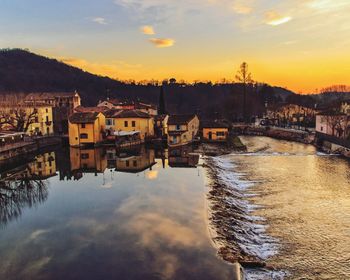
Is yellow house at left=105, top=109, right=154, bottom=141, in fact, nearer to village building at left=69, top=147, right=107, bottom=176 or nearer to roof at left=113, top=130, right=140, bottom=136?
roof at left=113, top=130, right=140, bottom=136

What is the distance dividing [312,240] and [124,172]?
13.9 metres

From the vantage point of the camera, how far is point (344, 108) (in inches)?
1747

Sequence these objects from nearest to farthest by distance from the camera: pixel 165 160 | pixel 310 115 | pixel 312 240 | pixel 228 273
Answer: pixel 228 273 → pixel 312 240 → pixel 165 160 → pixel 310 115

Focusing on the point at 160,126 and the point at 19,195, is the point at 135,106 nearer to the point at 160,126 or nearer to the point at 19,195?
the point at 160,126

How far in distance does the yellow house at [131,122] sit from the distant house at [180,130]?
10.6 feet

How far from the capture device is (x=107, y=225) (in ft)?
42.7

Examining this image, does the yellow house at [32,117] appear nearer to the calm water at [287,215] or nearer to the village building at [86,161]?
the village building at [86,161]

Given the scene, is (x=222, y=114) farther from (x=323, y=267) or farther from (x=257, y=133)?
(x=323, y=267)

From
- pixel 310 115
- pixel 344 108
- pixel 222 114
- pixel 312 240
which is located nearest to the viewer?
pixel 312 240

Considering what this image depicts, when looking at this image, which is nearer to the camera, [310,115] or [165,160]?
[165,160]

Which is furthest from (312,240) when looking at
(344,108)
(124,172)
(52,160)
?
(344,108)

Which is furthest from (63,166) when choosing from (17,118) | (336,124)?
(336,124)

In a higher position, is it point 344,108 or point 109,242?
point 344,108

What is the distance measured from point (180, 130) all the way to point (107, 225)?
23.1 metres
